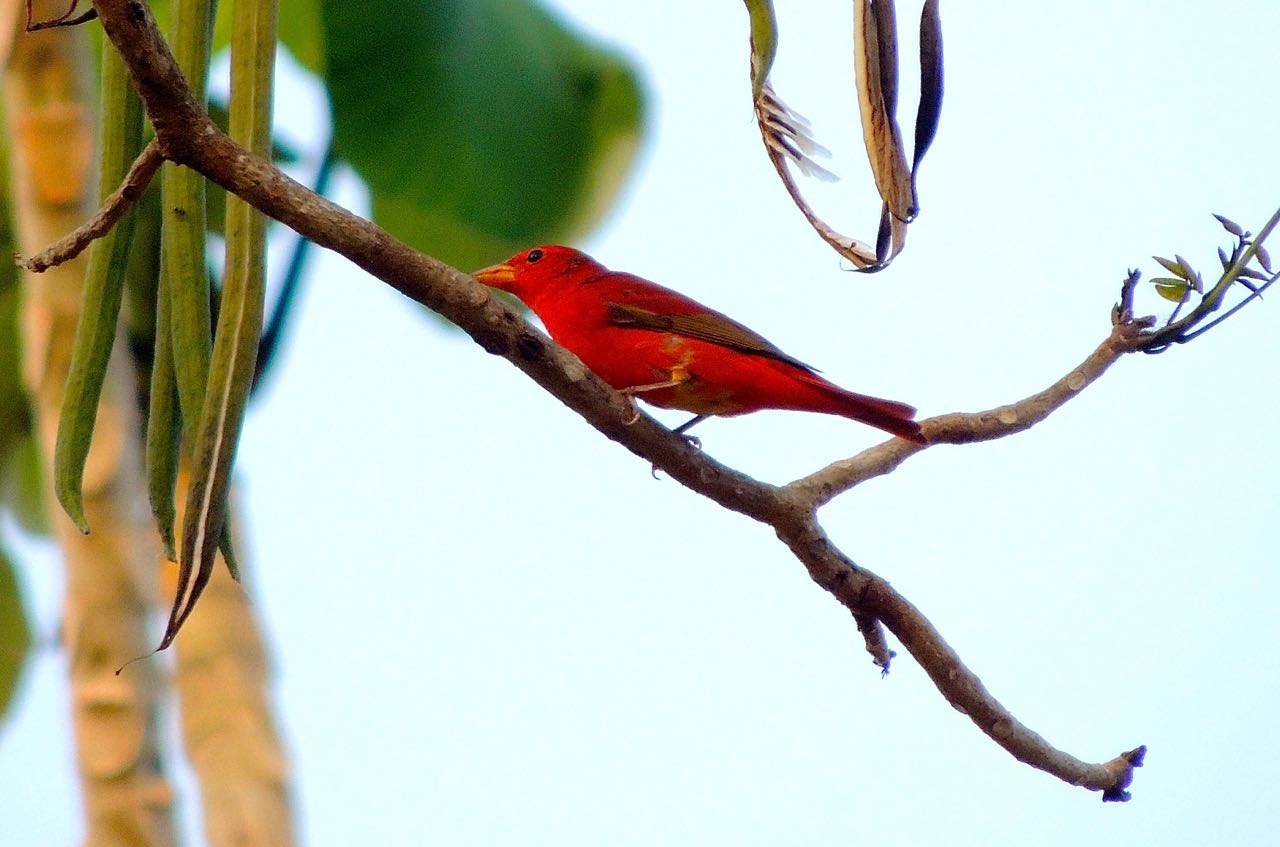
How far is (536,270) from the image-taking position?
3.68 meters

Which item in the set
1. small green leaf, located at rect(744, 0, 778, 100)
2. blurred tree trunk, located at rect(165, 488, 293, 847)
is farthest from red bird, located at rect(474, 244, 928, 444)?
blurred tree trunk, located at rect(165, 488, 293, 847)

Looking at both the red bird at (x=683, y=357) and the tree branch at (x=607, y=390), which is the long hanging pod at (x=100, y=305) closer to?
the tree branch at (x=607, y=390)

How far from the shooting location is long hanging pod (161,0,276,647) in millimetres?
1747

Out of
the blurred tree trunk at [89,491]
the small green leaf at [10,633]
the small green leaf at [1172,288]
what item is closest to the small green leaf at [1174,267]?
the small green leaf at [1172,288]

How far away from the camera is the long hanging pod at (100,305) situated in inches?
76.9

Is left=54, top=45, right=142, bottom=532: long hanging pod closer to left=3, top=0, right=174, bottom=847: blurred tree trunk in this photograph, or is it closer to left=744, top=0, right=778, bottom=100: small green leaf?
left=744, top=0, right=778, bottom=100: small green leaf

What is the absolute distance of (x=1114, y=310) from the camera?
268 cm

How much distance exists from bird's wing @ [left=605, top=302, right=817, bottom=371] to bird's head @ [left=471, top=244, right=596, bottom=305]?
40 centimetres

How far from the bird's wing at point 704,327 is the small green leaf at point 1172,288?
0.80 m

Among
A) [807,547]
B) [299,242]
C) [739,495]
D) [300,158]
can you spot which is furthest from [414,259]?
[300,158]

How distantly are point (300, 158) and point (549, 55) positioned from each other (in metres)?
1.00

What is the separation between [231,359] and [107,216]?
223mm

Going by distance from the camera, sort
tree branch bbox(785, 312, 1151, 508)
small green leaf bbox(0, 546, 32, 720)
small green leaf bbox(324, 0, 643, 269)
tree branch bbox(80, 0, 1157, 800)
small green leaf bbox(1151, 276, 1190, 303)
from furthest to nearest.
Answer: small green leaf bbox(0, 546, 32, 720), small green leaf bbox(324, 0, 643, 269), tree branch bbox(785, 312, 1151, 508), small green leaf bbox(1151, 276, 1190, 303), tree branch bbox(80, 0, 1157, 800)

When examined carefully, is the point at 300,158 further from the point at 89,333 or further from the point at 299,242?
the point at 89,333
